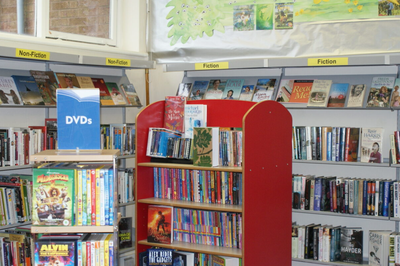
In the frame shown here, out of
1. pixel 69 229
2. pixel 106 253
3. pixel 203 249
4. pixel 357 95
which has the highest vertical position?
pixel 357 95

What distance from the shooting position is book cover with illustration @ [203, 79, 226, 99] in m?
4.10

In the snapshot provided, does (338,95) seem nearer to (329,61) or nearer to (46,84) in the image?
(329,61)

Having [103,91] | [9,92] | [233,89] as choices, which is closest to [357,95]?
[233,89]

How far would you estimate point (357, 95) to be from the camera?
3.62 m

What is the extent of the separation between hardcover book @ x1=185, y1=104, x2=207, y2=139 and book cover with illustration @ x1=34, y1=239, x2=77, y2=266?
4.97 ft

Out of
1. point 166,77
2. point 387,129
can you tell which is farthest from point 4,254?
point 387,129

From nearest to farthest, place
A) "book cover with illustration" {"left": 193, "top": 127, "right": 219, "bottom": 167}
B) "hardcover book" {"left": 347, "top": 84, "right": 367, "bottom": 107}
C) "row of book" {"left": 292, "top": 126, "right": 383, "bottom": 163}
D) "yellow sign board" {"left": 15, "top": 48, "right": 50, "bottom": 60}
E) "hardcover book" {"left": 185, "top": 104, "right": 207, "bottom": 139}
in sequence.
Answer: "book cover with illustration" {"left": 193, "top": 127, "right": 219, "bottom": 167}, "yellow sign board" {"left": 15, "top": 48, "right": 50, "bottom": 60}, "hardcover book" {"left": 185, "top": 104, "right": 207, "bottom": 139}, "row of book" {"left": 292, "top": 126, "right": 383, "bottom": 163}, "hardcover book" {"left": 347, "top": 84, "right": 367, "bottom": 107}

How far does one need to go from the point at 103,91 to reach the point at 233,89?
1.20 meters

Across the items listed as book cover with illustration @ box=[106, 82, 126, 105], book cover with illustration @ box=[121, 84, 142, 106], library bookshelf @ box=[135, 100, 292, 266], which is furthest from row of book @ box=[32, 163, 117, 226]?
book cover with illustration @ box=[121, 84, 142, 106]

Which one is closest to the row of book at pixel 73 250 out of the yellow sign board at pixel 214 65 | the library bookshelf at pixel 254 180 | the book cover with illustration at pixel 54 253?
the book cover with illustration at pixel 54 253

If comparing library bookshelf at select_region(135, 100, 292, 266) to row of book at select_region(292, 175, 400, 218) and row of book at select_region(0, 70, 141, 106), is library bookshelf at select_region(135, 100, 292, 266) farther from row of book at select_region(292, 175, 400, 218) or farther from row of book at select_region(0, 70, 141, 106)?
row of book at select_region(0, 70, 141, 106)

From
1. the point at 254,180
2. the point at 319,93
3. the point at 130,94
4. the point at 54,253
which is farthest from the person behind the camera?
the point at 130,94

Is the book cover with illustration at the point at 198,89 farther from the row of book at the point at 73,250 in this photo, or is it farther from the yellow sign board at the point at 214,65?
the row of book at the point at 73,250

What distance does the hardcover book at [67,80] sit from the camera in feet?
12.3
